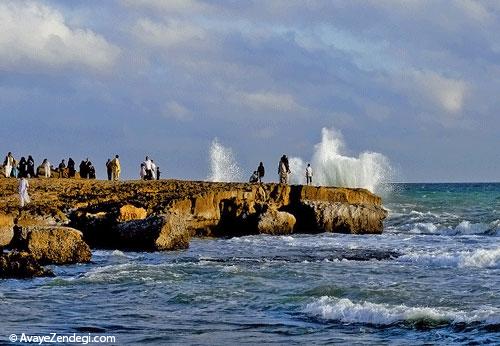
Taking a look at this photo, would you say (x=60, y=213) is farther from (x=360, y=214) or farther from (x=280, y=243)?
(x=360, y=214)

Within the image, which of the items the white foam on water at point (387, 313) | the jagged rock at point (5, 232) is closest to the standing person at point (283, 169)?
the jagged rock at point (5, 232)

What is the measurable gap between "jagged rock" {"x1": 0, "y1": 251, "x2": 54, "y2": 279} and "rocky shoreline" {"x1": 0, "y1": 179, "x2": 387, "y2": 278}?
5655mm

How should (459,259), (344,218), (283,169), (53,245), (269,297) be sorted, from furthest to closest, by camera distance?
1. (283,169)
2. (344,218)
3. (459,259)
4. (53,245)
5. (269,297)

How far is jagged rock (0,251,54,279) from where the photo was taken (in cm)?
1862

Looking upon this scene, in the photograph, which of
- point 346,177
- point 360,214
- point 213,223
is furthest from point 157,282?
point 346,177

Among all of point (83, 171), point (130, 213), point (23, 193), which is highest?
point (83, 171)

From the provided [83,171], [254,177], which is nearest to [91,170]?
[83,171]

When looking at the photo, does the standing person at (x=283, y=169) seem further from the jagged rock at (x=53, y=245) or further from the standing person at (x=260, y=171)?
the jagged rock at (x=53, y=245)

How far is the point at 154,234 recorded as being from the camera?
82.8 feet

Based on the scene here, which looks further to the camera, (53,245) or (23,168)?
(23,168)

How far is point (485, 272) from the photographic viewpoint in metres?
20.8

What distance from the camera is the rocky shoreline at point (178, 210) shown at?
2630cm

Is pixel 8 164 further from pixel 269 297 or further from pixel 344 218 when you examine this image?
pixel 269 297

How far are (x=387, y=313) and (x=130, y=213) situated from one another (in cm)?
1552
